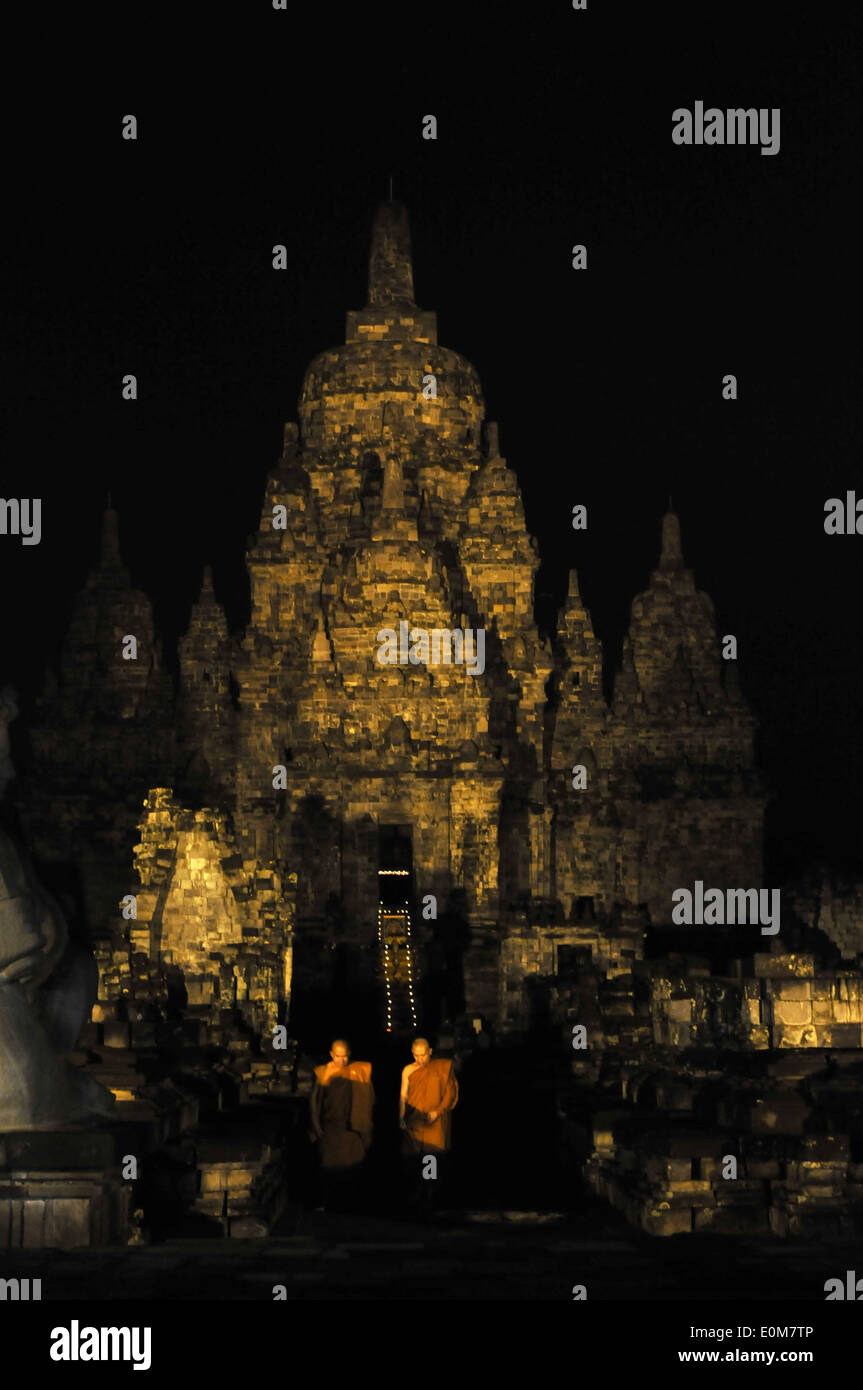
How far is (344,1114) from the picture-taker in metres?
19.2

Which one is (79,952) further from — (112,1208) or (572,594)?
(572,594)

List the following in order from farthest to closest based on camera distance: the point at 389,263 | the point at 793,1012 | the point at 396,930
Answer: the point at 389,263
the point at 396,930
the point at 793,1012

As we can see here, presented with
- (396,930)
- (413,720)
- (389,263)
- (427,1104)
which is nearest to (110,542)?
(389,263)

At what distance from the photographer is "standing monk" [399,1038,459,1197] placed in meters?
19.3

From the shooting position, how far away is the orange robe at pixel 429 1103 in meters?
19.3

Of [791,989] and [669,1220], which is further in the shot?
[791,989]

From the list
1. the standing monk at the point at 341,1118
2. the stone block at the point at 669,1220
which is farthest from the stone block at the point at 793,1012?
the stone block at the point at 669,1220

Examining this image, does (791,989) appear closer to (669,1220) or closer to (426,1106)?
(426,1106)

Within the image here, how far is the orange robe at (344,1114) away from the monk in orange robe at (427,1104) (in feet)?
1.00

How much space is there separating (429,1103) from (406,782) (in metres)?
27.2

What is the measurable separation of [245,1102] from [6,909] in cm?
984

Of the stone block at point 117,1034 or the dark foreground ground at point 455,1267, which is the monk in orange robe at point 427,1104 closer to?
the dark foreground ground at point 455,1267

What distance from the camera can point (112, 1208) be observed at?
15.3 meters
